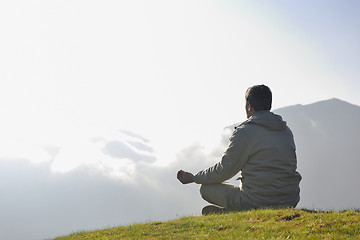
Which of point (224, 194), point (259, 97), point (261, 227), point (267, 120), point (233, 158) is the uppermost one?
point (259, 97)

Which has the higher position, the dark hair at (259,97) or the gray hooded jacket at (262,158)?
the dark hair at (259,97)

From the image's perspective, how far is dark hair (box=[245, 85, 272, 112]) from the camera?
8.81 m

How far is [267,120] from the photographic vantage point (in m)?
8.77

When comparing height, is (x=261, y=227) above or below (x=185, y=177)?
below

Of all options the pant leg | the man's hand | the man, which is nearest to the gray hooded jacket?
the man

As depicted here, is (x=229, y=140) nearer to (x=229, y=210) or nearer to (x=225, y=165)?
(x=225, y=165)

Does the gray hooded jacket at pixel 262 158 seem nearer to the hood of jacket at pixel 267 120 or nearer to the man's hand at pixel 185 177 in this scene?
the hood of jacket at pixel 267 120

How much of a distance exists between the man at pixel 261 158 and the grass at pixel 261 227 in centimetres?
53

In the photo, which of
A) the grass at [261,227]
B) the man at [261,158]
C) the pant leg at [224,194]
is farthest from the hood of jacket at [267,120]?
the grass at [261,227]

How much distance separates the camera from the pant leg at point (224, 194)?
377 inches

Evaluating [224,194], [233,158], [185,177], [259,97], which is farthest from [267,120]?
[185,177]

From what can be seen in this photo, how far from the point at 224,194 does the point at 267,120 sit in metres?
2.47

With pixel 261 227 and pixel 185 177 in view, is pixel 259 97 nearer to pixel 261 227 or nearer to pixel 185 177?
pixel 185 177

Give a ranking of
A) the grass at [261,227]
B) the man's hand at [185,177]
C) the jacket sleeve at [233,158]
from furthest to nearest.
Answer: the man's hand at [185,177]
the jacket sleeve at [233,158]
the grass at [261,227]
